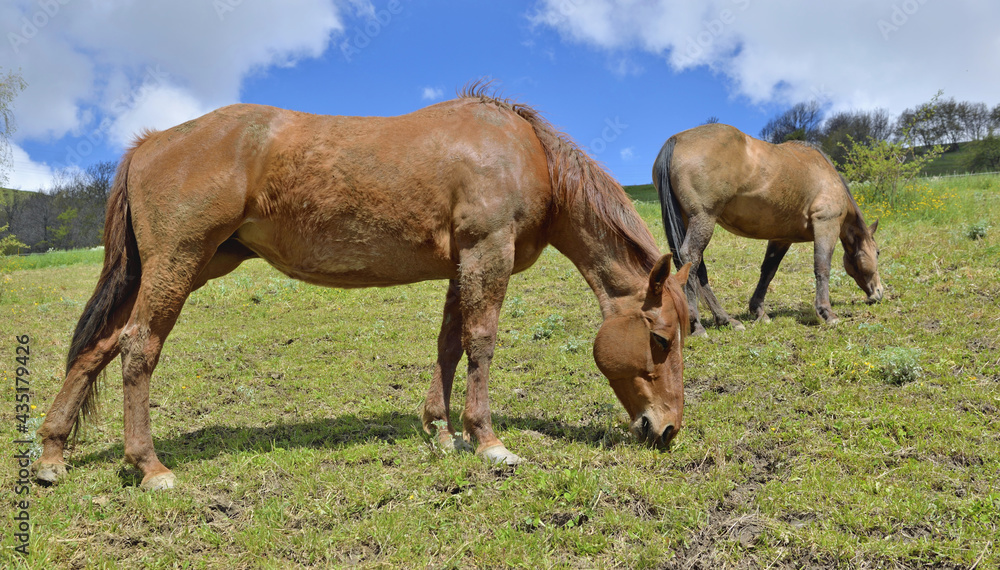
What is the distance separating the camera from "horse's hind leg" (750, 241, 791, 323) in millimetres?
8633

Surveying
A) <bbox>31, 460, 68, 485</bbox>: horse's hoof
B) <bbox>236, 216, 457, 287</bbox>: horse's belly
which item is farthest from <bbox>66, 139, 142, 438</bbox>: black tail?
<bbox>236, 216, 457, 287</bbox>: horse's belly

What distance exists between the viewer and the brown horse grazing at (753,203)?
25.7 ft

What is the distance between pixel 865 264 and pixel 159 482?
388 inches

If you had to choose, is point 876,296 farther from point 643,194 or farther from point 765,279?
point 643,194

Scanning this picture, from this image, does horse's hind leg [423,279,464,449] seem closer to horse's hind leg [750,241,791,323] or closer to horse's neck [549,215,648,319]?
horse's neck [549,215,648,319]

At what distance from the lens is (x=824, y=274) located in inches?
329

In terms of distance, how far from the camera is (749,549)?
312 centimetres

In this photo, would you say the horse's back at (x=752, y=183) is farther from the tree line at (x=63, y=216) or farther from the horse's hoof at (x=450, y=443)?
the tree line at (x=63, y=216)

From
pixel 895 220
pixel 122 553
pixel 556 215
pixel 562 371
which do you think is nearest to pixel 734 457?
pixel 556 215

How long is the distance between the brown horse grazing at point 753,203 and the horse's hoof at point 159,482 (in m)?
6.27

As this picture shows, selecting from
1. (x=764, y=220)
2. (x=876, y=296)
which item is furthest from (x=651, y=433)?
(x=876, y=296)

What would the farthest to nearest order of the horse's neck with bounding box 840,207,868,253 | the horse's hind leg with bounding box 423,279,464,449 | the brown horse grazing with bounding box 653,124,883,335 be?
the horse's neck with bounding box 840,207,868,253, the brown horse grazing with bounding box 653,124,883,335, the horse's hind leg with bounding box 423,279,464,449

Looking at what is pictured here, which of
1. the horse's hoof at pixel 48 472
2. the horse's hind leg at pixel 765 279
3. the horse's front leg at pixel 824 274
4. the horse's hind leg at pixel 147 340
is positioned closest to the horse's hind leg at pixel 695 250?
the horse's hind leg at pixel 765 279

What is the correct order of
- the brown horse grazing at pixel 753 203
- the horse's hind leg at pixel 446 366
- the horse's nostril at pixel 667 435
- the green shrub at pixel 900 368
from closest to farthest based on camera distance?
the horse's nostril at pixel 667 435, the horse's hind leg at pixel 446 366, the green shrub at pixel 900 368, the brown horse grazing at pixel 753 203
